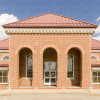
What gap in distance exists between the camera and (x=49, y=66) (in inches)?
671

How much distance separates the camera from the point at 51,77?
17.0 m

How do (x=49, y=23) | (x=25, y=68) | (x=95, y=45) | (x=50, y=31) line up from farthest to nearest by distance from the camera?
(x=95, y=45)
(x=25, y=68)
(x=49, y=23)
(x=50, y=31)

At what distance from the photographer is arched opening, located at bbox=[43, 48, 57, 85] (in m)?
16.7

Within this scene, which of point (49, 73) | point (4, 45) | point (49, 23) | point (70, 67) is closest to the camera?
point (49, 23)

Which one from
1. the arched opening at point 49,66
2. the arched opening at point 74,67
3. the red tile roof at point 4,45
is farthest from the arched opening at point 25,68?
the arched opening at point 74,67

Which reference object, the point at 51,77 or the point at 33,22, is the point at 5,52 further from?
the point at 51,77

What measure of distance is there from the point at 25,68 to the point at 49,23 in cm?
693

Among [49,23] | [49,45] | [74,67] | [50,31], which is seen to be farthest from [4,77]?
[74,67]

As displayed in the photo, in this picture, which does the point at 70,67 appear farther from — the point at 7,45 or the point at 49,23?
the point at 7,45

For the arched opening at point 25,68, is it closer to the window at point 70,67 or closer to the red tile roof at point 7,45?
the red tile roof at point 7,45

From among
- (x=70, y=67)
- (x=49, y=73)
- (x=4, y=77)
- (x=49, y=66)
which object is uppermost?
(x=49, y=66)

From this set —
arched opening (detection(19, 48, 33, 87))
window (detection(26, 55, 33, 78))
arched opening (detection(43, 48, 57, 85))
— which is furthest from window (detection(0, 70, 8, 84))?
arched opening (detection(43, 48, 57, 85))

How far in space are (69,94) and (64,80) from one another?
2482mm

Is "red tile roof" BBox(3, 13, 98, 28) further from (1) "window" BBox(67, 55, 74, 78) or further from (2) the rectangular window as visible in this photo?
(2) the rectangular window
